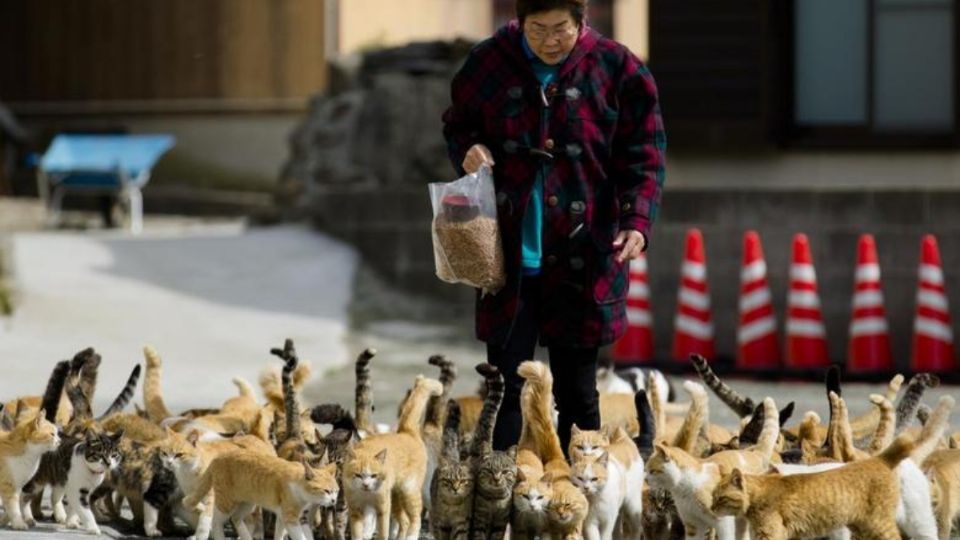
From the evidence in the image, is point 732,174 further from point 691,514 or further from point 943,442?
point 691,514

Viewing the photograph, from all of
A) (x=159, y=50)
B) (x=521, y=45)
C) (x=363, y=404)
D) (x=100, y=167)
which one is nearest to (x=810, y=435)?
(x=363, y=404)

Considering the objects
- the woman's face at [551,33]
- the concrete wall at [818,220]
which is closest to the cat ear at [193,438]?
the woman's face at [551,33]

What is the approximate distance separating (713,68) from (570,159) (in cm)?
915

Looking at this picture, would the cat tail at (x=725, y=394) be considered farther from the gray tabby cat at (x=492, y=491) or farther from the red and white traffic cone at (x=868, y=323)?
the red and white traffic cone at (x=868, y=323)

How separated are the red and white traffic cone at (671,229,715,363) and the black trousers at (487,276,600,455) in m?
8.15

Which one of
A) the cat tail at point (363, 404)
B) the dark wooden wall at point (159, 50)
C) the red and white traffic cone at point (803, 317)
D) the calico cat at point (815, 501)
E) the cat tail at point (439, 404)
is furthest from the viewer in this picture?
the dark wooden wall at point (159, 50)

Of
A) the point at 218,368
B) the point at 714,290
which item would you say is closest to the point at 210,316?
the point at 218,368

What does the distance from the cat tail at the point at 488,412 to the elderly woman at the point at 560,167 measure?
19 cm

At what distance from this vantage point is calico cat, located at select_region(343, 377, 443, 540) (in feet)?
24.6

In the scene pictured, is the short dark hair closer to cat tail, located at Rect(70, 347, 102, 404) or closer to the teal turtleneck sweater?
the teal turtleneck sweater

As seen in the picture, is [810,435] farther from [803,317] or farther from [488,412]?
[803,317]

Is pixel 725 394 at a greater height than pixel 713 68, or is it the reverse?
pixel 713 68

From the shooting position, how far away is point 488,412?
741 centimetres

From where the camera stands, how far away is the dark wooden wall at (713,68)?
16312 mm
